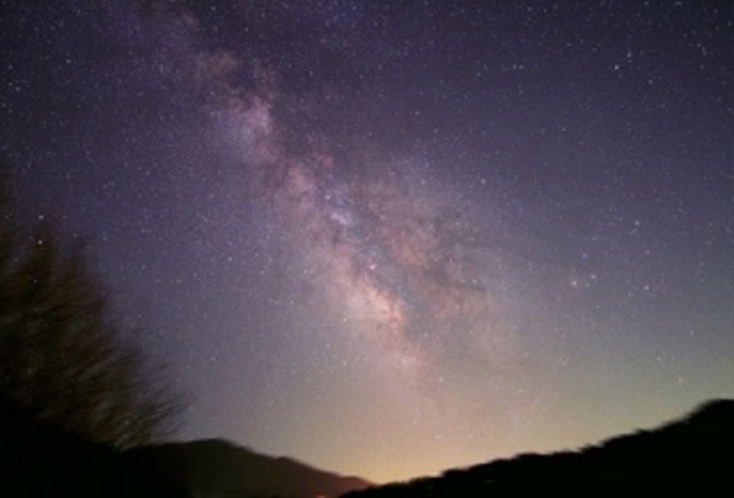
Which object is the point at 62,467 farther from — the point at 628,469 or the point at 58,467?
the point at 628,469

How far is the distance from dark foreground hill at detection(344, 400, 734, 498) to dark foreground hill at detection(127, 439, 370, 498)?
5.89 metres

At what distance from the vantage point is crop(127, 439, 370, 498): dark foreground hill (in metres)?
14.9

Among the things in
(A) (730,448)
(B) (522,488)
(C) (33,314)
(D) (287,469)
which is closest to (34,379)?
(C) (33,314)

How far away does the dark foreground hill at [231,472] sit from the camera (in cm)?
1493

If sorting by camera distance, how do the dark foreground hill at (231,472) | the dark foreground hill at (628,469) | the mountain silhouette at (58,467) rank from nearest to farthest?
the dark foreground hill at (628,469) < the mountain silhouette at (58,467) < the dark foreground hill at (231,472)

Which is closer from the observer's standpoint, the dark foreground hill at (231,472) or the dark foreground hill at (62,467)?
the dark foreground hill at (62,467)

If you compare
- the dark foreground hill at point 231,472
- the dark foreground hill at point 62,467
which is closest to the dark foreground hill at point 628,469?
the dark foreground hill at point 62,467

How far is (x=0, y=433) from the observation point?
8430mm

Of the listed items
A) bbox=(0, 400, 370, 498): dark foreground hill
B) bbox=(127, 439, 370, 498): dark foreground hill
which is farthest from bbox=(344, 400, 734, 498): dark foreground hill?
bbox=(127, 439, 370, 498): dark foreground hill

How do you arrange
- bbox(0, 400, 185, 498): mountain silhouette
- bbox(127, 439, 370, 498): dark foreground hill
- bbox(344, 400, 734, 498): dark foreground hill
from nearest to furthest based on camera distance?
bbox(344, 400, 734, 498): dark foreground hill, bbox(0, 400, 185, 498): mountain silhouette, bbox(127, 439, 370, 498): dark foreground hill

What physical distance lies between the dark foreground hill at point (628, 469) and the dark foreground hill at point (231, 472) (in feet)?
19.3

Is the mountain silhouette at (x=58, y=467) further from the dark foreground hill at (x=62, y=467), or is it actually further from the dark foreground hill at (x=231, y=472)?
the dark foreground hill at (x=231, y=472)

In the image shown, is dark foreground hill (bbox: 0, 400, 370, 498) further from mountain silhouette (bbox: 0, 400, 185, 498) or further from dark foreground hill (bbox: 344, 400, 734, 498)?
dark foreground hill (bbox: 344, 400, 734, 498)

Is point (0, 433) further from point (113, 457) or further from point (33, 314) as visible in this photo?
point (33, 314)
